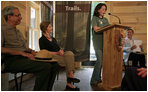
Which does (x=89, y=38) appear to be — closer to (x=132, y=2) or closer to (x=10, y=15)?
(x=132, y=2)

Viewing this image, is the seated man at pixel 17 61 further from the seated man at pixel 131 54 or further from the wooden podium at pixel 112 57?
the seated man at pixel 131 54

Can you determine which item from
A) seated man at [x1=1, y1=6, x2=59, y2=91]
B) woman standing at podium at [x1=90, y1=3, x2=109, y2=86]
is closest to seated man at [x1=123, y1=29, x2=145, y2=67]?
woman standing at podium at [x1=90, y1=3, x2=109, y2=86]

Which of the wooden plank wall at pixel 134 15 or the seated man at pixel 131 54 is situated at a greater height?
the wooden plank wall at pixel 134 15

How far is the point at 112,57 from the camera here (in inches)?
79.6

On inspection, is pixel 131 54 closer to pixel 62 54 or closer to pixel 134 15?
pixel 134 15

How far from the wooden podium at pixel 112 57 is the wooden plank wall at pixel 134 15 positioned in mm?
1981

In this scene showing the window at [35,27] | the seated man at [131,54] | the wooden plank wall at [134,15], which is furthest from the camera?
the wooden plank wall at [134,15]

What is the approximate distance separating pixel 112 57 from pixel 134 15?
2.34 m

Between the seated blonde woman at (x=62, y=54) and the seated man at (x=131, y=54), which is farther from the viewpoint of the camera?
the seated man at (x=131, y=54)

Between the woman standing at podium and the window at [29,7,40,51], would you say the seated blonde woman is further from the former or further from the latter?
the window at [29,7,40,51]

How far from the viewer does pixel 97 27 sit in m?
2.27

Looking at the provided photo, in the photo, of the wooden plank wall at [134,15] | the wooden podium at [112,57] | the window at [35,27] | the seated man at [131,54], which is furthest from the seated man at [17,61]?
the wooden plank wall at [134,15]

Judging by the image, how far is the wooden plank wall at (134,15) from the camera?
3.87m

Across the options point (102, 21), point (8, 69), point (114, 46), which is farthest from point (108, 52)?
point (8, 69)
